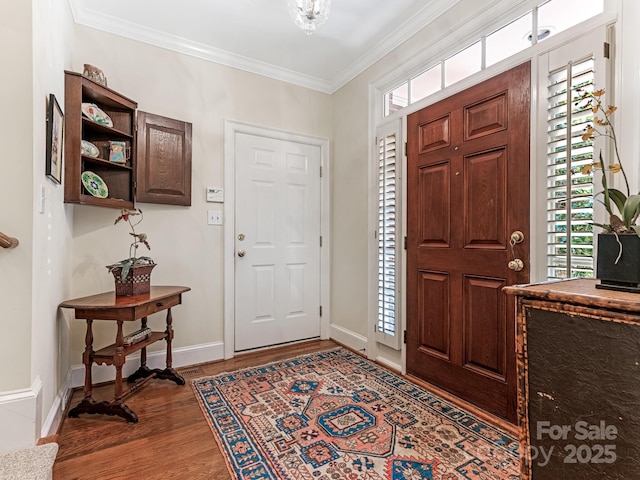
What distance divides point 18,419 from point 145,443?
0.58m

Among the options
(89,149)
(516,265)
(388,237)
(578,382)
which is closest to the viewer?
(578,382)

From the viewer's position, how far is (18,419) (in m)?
1.36

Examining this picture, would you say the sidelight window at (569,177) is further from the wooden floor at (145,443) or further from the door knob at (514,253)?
the wooden floor at (145,443)

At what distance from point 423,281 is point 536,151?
1.11 metres

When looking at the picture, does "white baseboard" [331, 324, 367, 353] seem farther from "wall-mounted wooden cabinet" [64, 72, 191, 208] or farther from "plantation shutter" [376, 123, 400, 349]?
"wall-mounted wooden cabinet" [64, 72, 191, 208]

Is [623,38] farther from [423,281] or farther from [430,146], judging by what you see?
[423,281]

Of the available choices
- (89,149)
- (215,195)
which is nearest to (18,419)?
(89,149)

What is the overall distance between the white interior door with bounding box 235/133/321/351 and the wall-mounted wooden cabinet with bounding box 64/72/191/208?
0.53m

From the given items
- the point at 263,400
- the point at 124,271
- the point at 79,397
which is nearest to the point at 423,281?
the point at 263,400

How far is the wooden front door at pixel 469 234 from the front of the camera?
1.84 m

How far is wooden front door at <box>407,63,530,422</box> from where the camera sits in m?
1.84

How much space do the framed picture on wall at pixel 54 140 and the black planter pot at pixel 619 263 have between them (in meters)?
2.33

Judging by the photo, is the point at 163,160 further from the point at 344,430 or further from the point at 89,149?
the point at 344,430

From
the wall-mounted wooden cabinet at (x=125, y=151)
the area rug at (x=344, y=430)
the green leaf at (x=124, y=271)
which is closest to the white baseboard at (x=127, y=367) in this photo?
the area rug at (x=344, y=430)
